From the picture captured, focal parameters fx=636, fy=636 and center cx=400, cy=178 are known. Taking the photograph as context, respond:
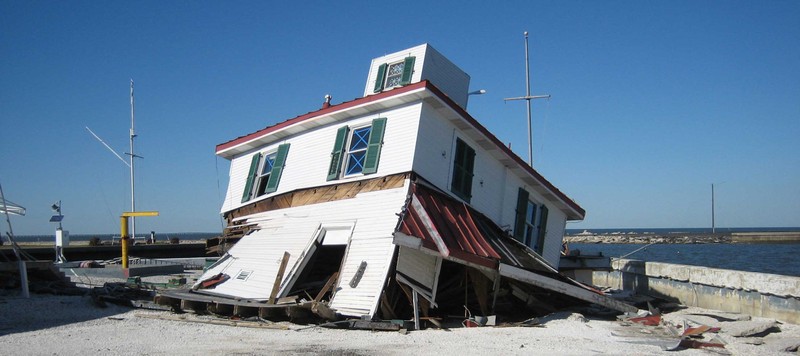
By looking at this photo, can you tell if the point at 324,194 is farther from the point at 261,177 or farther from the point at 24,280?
the point at 24,280

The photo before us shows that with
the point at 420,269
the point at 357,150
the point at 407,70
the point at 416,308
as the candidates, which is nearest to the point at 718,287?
the point at 420,269

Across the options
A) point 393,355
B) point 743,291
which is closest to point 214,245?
point 393,355

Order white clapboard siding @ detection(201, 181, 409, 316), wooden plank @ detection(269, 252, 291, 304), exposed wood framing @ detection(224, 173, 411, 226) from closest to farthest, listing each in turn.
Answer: white clapboard siding @ detection(201, 181, 409, 316) → wooden plank @ detection(269, 252, 291, 304) → exposed wood framing @ detection(224, 173, 411, 226)

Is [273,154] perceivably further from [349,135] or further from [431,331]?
[431,331]

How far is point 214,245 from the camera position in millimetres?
19500

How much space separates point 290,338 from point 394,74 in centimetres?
934

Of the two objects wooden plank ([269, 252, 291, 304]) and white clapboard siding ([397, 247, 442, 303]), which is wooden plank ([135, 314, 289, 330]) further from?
white clapboard siding ([397, 247, 442, 303])

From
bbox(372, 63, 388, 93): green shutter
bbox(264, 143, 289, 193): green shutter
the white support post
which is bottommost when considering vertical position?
the white support post

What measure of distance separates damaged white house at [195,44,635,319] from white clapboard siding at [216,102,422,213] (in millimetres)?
34

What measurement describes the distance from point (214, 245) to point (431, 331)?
9.70 meters

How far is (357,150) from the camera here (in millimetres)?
15477

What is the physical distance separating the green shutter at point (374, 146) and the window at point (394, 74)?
2918mm

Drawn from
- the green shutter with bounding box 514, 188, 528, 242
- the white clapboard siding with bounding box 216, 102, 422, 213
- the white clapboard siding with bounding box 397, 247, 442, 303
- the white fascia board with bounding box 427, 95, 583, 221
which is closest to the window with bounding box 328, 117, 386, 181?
the white clapboard siding with bounding box 216, 102, 422, 213

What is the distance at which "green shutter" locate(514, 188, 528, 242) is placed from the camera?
18078 mm
